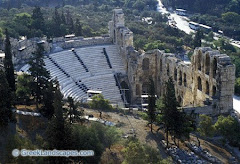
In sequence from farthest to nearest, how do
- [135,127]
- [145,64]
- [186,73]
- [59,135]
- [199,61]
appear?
[145,64], [186,73], [199,61], [135,127], [59,135]

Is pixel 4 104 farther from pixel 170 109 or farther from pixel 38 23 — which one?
pixel 38 23

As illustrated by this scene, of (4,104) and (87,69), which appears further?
(87,69)

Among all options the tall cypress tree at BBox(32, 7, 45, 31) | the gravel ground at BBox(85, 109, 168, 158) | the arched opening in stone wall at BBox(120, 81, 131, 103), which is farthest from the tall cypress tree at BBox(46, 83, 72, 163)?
the tall cypress tree at BBox(32, 7, 45, 31)

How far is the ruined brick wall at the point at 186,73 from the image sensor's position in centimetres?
4294

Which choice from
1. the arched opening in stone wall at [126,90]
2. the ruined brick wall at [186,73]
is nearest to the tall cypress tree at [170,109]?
the ruined brick wall at [186,73]

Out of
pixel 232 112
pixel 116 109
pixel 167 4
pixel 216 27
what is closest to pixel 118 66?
pixel 116 109

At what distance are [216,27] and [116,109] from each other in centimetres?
6712

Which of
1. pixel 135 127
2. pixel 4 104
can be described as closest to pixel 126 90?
pixel 135 127

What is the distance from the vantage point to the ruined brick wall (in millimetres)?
42938

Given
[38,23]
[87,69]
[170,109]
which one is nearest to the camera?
[170,109]

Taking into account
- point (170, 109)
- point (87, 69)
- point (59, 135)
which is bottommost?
point (87, 69)

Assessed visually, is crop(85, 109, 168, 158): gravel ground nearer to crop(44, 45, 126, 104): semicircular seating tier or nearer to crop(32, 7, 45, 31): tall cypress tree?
crop(44, 45, 126, 104): semicircular seating tier

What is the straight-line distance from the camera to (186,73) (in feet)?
163

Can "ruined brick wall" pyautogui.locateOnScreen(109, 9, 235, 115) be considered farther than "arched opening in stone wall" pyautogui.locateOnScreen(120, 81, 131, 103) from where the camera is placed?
No
